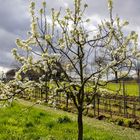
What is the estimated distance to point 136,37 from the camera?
9.32m

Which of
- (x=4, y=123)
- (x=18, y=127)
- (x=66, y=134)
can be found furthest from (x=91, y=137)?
(x=4, y=123)

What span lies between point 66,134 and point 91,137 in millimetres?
891

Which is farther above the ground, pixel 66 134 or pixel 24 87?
pixel 24 87

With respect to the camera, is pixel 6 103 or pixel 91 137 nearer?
pixel 6 103

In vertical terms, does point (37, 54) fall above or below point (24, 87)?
above

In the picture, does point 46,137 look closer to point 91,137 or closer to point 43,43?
point 91,137

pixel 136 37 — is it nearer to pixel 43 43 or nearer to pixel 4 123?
pixel 43 43

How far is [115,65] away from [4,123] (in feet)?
23.4

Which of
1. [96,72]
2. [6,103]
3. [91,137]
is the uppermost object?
[96,72]

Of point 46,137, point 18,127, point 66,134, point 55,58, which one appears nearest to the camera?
point 55,58

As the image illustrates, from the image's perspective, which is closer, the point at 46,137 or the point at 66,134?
the point at 46,137

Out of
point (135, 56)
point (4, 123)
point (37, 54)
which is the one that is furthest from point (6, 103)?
point (4, 123)

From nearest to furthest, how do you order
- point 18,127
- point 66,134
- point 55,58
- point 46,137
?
1. point 55,58
2. point 46,137
3. point 66,134
4. point 18,127

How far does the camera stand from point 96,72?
9055 millimetres
